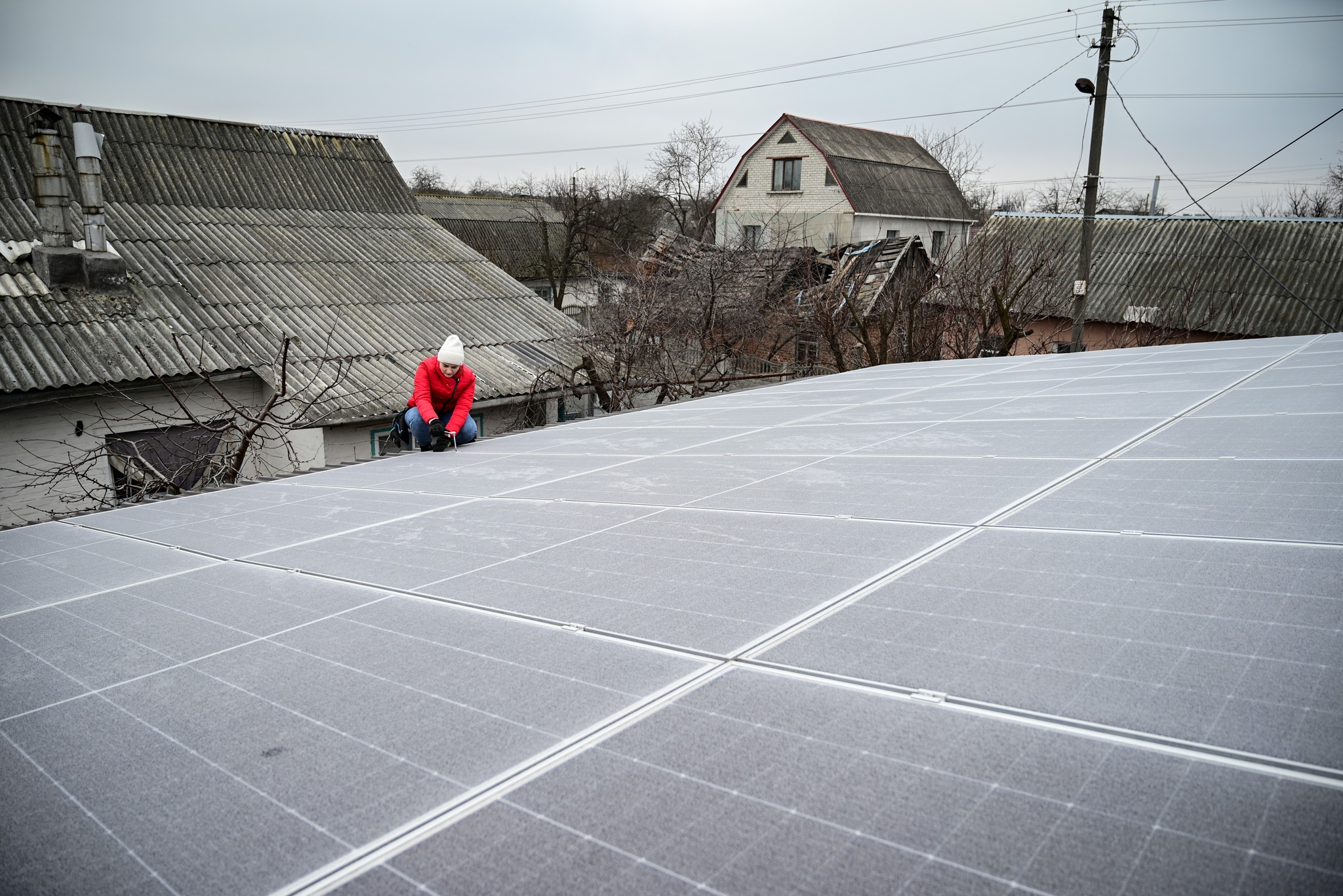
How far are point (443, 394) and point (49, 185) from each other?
8.98m

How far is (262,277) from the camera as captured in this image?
46.4ft

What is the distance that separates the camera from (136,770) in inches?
70.6

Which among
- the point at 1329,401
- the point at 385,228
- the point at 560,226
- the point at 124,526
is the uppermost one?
the point at 560,226

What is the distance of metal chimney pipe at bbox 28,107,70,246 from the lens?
39.3 ft

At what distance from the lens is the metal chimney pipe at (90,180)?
12156 millimetres

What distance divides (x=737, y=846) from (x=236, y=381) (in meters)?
12.6

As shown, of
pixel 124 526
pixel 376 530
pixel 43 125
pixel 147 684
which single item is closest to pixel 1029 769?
pixel 147 684

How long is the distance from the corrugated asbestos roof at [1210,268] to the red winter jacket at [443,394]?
1621cm

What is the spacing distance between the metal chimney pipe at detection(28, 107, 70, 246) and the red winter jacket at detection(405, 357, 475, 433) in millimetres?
8247

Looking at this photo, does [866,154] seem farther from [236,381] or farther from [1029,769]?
[1029,769]

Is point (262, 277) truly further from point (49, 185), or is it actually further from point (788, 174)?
point (788, 174)

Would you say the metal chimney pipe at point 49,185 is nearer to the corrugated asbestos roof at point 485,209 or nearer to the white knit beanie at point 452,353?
the white knit beanie at point 452,353

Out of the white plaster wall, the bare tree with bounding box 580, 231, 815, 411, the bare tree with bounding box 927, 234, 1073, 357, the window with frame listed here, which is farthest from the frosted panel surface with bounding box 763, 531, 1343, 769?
the window with frame

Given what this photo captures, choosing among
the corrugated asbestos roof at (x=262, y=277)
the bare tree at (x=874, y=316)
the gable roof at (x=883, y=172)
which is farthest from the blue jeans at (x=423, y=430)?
the gable roof at (x=883, y=172)
